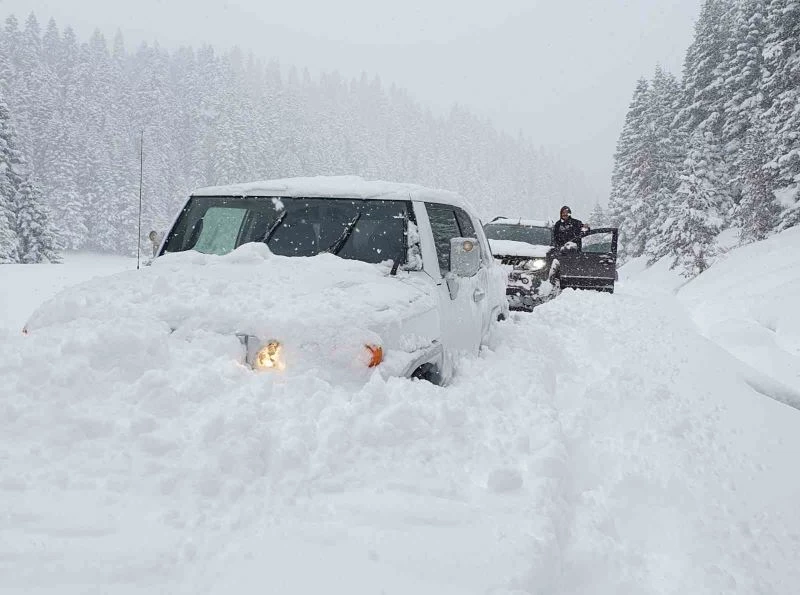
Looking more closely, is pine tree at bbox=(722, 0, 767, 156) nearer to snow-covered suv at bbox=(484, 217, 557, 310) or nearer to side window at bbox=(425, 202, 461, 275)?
snow-covered suv at bbox=(484, 217, 557, 310)

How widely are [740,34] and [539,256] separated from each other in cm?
2430

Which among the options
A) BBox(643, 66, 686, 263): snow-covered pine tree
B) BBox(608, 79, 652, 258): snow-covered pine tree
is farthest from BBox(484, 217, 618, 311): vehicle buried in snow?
BBox(608, 79, 652, 258): snow-covered pine tree

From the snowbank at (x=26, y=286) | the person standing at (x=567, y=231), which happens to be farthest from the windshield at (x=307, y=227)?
the person standing at (x=567, y=231)

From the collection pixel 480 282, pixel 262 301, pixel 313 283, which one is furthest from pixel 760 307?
pixel 262 301

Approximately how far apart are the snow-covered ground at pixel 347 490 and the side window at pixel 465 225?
2.33 m

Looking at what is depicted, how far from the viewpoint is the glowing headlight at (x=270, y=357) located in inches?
127

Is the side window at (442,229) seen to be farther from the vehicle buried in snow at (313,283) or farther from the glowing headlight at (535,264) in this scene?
the glowing headlight at (535,264)

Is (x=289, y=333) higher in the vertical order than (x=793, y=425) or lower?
higher

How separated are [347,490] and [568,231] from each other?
1063 cm

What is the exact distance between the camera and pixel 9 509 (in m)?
2.12

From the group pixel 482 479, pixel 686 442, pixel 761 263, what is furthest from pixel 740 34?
pixel 482 479

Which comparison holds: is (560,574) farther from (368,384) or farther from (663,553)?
(368,384)

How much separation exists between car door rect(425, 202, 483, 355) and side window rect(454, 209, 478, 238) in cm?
12

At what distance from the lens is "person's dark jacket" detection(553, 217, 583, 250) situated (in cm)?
1215
